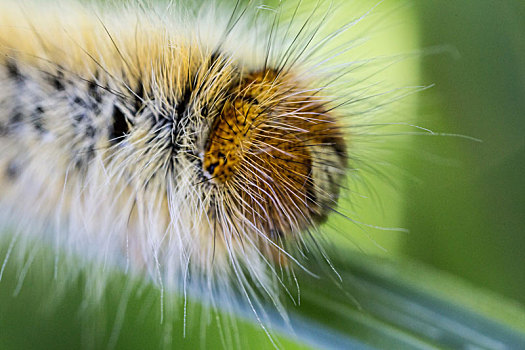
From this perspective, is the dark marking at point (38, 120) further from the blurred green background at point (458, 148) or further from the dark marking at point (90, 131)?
the blurred green background at point (458, 148)

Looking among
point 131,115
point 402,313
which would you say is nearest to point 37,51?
point 131,115

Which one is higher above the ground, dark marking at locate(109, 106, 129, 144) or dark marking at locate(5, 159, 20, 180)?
dark marking at locate(109, 106, 129, 144)

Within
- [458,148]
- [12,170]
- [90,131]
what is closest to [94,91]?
[90,131]

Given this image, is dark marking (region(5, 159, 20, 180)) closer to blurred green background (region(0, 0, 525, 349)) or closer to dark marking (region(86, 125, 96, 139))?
dark marking (region(86, 125, 96, 139))

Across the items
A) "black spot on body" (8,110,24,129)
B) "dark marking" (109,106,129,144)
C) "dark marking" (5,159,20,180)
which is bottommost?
"dark marking" (5,159,20,180)

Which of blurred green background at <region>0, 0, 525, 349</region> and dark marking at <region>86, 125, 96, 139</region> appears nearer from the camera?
dark marking at <region>86, 125, 96, 139</region>

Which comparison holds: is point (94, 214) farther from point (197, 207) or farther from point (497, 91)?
point (497, 91)

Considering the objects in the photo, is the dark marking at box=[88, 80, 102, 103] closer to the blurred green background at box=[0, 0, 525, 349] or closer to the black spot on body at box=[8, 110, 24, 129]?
the black spot on body at box=[8, 110, 24, 129]

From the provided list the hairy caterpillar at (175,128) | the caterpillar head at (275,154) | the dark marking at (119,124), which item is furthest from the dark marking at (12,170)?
the caterpillar head at (275,154)

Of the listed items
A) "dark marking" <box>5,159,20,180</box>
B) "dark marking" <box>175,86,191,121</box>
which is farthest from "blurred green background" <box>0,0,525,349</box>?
"dark marking" <box>175,86,191,121</box>
